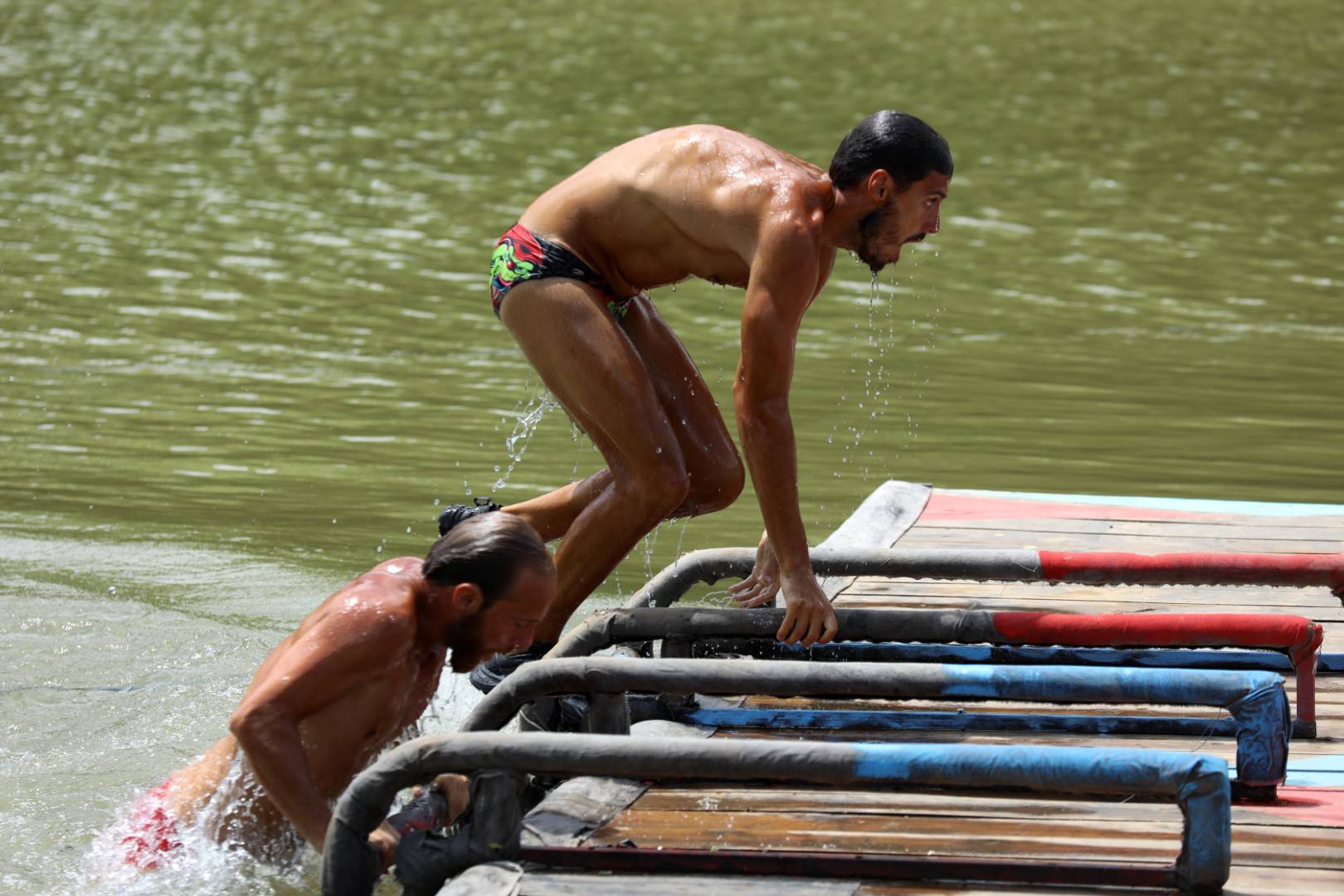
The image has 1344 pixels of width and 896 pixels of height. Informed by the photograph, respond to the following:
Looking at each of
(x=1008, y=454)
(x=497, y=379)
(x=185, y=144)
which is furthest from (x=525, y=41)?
(x=1008, y=454)

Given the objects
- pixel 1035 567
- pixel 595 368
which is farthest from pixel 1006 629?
pixel 595 368

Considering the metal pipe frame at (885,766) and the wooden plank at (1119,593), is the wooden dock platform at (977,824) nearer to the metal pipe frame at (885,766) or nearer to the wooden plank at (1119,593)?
the metal pipe frame at (885,766)

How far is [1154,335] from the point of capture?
45.8ft

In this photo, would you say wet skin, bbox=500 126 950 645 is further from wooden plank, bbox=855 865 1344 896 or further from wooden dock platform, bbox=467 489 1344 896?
wooden plank, bbox=855 865 1344 896

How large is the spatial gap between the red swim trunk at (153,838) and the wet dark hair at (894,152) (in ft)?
7.65

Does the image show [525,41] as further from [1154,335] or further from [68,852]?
[68,852]

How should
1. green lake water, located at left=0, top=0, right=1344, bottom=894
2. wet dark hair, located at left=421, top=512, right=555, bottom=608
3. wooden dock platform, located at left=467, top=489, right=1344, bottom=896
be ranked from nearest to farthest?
wooden dock platform, located at left=467, top=489, right=1344, bottom=896 < wet dark hair, located at left=421, top=512, right=555, bottom=608 < green lake water, located at left=0, top=0, right=1344, bottom=894

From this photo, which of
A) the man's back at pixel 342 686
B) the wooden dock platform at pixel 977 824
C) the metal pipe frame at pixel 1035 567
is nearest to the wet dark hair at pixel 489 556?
the man's back at pixel 342 686

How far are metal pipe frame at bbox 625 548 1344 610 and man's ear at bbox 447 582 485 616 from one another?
4.46 feet

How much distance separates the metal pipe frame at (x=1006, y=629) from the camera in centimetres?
468

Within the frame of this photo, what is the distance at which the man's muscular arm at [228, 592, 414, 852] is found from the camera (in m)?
3.95

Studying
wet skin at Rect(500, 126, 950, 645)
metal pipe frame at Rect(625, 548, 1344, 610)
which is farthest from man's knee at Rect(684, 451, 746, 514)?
metal pipe frame at Rect(625, 548, 1344, 610)

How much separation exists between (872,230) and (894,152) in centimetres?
22

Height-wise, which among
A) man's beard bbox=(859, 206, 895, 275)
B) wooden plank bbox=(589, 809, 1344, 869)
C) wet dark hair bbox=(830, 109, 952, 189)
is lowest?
wooden plank bbox=(589, 809, 1344, 869)
